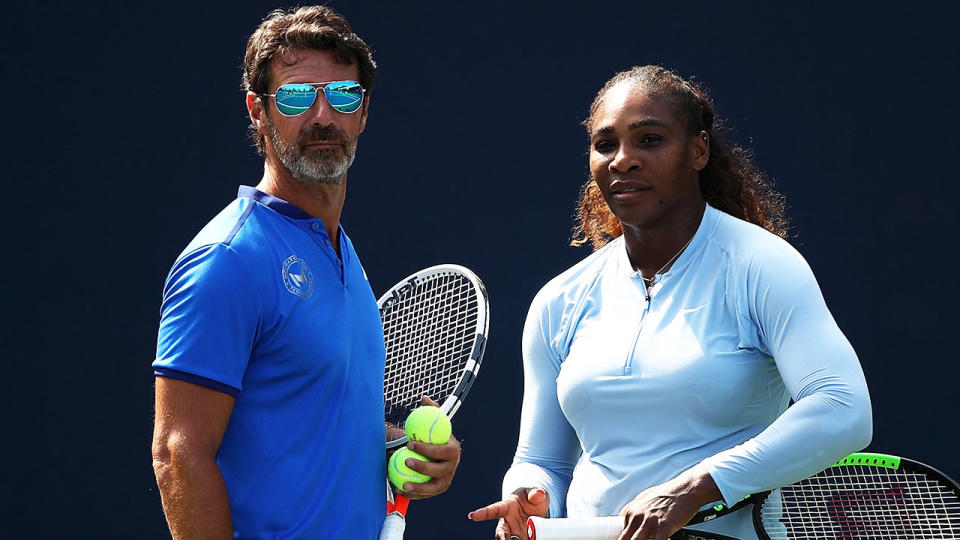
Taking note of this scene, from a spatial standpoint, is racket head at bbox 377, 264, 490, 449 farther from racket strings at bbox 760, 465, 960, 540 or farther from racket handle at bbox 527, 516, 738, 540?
racket strings at bbox 760, 465, 960, 540

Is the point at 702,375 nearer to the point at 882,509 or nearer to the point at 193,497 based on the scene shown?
the point at 882,509

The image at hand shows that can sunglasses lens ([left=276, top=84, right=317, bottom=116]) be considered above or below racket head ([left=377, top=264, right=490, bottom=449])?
above

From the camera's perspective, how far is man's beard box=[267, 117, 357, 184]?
2.21 meters

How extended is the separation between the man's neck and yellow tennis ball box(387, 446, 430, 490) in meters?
0.43

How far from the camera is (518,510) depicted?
2469 mm

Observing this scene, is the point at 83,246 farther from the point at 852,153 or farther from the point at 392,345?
the point at 852,153

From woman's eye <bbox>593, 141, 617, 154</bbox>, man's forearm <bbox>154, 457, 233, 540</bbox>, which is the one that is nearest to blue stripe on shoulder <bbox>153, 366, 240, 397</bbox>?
man's forearm <bbox>154, 457, 233, 540</bbox>

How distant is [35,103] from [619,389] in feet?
10.1

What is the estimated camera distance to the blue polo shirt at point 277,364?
76.5 inches

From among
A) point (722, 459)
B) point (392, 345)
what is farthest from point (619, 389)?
point (392, 345)

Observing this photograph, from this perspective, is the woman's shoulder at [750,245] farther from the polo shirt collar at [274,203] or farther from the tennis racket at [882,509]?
the polo shirt collar at [274,203]

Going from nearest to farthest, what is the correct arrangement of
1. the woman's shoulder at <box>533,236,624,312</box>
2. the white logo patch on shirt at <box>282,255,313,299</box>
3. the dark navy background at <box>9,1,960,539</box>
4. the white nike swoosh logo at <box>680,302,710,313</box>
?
the white logo patch on shirt at <box>282,255,313,299</box>, the white nike swoosh logo at <box>680,302,710,313</box>, the woman's shoulder at <box>533,236,624,312</box>, the dark navy background at <box>9,1,960,539</box>

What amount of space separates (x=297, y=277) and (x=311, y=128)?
0.99 feet

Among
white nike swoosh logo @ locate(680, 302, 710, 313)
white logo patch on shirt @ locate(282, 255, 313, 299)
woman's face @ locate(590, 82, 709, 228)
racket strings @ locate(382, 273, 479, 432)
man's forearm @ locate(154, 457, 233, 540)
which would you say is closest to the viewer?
man's forearm @ locate(154, 457, 233, 540)
